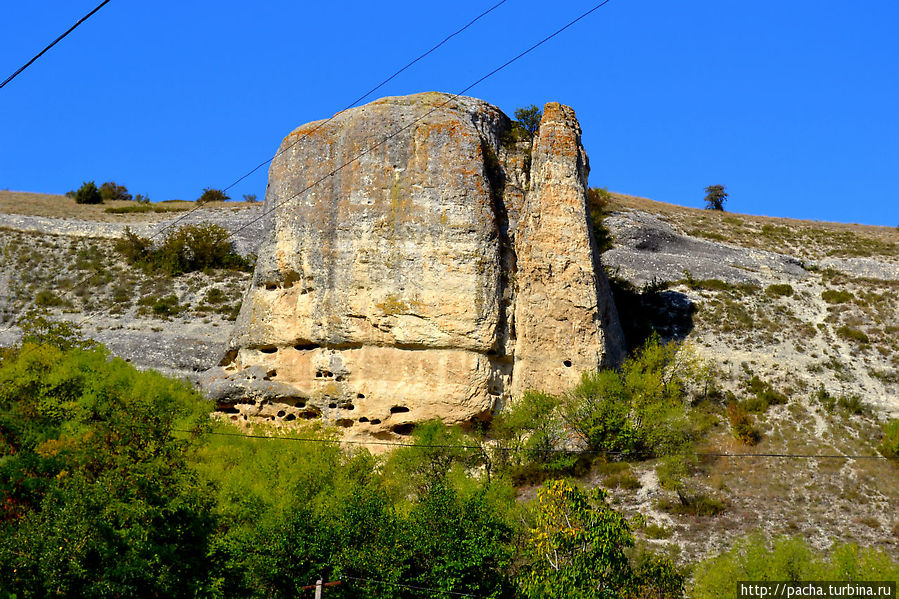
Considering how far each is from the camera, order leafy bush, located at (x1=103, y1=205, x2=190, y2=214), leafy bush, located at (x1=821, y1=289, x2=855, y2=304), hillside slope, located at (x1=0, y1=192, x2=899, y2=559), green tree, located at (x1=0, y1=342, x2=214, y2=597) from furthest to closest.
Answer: leafy bush, located at (x1=103, y1=205, x2=190, y2=214)
leafy bush, located at (x1=821, y1=289, x2=855, y2=304)
hillside slope, located at (x1=0, y1=192, x2=899, y2=559)
green tree, located at (x1=0, y1=342, x2=214, y2=597)

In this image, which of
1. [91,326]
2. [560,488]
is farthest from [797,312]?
[91,326]

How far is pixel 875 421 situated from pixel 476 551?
62.6 feet

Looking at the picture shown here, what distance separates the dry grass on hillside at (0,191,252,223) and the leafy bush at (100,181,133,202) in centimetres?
743

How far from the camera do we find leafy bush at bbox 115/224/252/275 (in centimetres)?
5706

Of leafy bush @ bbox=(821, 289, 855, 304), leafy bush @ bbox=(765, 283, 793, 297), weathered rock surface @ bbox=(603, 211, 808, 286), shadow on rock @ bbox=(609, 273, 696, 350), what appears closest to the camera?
shadow on rock @ bbox=(609, 273, 696, 350)

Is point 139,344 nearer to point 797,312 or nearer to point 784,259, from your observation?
point 797,312

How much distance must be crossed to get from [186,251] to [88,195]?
80.8 feet

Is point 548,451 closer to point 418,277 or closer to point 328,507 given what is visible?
point 418,277

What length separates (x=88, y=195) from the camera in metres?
79.8

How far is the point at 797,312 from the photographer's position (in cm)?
4916

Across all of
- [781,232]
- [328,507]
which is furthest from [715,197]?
[328,507]

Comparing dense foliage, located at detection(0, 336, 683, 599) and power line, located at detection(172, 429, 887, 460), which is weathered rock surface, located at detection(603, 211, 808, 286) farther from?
dense foliage, located at detection(0, 336, 683, 599)

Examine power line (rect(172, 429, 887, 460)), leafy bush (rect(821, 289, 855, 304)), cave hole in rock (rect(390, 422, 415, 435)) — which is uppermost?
leafy bush (rect(821, 289, 855, 304))

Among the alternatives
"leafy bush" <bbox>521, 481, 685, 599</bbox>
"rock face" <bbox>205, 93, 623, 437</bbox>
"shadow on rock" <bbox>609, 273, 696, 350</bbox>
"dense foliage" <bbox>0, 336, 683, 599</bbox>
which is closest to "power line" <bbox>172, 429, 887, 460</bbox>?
"dense foliage" <bbox>0, 336, 683, 599</bbox>
